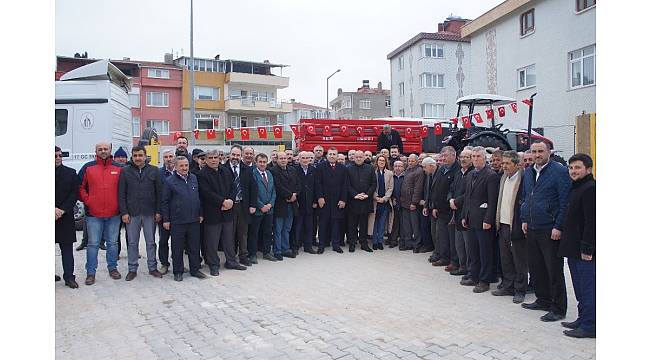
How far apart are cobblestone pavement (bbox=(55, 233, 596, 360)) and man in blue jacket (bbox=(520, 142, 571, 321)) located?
9.1 inches

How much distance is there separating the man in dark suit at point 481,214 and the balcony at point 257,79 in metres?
41.5

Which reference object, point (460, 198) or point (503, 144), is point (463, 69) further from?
point (460, 198)

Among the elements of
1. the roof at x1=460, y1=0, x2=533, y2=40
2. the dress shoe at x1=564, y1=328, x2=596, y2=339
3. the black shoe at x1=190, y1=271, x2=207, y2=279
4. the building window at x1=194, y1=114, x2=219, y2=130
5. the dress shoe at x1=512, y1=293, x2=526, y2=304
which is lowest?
the dress shoe at x1=564, y1=328, x2=596, y2=339

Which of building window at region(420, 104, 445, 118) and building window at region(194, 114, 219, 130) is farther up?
building window at region(194, 114, 219, 130)

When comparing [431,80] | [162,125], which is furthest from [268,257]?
[162,125]

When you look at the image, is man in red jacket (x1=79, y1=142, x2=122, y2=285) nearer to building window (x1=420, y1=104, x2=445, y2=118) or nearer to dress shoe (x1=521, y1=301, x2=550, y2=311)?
dress shoe (x1=521, y1=301, x2=550, y2=311)

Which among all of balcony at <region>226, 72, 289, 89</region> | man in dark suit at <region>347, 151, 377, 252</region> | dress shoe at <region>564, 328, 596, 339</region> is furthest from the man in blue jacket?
balcony at <region>226, 72, 289, 89</region>

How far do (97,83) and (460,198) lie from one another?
27.7 feet

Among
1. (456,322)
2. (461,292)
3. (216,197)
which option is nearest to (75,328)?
(216,197)

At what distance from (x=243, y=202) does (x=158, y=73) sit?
3840 cm

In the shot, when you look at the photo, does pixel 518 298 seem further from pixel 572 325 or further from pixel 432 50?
pixel 432 50

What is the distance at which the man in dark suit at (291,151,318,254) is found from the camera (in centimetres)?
840

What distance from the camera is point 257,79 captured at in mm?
46906

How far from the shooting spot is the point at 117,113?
446 inches
